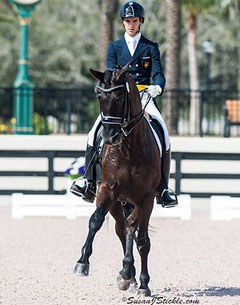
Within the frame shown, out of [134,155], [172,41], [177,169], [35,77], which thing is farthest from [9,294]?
[35,77]

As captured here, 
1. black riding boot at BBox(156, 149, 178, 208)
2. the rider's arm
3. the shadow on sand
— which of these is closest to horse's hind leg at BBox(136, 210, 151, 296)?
the shadow on sand

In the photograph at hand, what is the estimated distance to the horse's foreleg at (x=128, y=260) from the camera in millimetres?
8766

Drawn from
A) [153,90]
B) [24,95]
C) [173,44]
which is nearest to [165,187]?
[153,90]

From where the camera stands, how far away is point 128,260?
880 centimetres

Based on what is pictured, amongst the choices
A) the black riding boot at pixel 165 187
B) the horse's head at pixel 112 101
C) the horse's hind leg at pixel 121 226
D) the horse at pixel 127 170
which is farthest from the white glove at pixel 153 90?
the horse's hind leg at pixel 121 226

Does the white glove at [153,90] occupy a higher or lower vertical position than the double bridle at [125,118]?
higher

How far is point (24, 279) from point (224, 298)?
86.8 inches

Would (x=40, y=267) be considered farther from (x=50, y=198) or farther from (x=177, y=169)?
(x=177, y=169)

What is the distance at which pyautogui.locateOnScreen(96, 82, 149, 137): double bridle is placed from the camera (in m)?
8.13

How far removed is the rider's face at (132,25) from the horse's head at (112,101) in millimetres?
1131

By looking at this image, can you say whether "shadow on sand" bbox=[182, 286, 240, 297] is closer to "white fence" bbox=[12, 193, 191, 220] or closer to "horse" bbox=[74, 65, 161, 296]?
"horse" bbox=[74, 65, 161, 296]

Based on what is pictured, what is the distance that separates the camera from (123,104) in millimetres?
8312

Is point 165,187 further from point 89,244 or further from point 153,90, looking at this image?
point 89,244

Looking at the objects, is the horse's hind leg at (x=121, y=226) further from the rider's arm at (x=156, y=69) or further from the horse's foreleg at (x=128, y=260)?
the rider's arm at (x=156, y=69)
